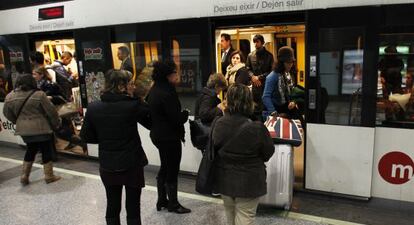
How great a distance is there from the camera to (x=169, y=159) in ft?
10.8

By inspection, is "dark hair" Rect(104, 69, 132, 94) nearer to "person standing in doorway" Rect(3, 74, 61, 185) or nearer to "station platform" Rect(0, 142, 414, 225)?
"station platform" Rect(0, 142, 414, 225)

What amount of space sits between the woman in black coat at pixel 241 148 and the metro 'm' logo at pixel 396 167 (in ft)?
4.81

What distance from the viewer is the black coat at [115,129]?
2.58 m

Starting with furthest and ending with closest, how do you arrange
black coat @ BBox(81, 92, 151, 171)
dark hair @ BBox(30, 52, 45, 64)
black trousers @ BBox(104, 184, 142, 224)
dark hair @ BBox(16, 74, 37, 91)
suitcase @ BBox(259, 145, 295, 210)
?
dark hair @ BBox(30, 52, 45, 64)
dark hair @ BBox(16, 74, 37, 91)
suitcase @ BBox(259, 145, 295, 210)
black trousers @ BBox(104, 184, 142, 224)
black coat @ BBox(81, 92, 151, 171)

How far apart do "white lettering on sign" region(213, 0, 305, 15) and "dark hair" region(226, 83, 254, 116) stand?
4.42 feet

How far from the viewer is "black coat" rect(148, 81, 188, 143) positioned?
3.11 metres

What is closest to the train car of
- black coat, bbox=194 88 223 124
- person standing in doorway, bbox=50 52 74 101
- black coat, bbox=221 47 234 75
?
black coat, bbox=194 88 223 124

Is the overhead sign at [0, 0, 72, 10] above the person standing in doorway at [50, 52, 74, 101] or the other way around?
above

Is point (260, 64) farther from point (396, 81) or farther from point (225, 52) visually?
point (396, 81)

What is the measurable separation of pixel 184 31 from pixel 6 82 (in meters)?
3.60

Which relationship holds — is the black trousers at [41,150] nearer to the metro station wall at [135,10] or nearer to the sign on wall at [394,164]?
the metro station wall at [135,10]

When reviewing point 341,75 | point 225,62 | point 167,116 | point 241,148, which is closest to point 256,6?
point 341,75

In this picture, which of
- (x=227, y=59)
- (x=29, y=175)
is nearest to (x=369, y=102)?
(x=227, y=59)

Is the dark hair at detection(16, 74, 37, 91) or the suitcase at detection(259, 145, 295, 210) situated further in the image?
the dark hair at detection(16, 74, 37, 91)
